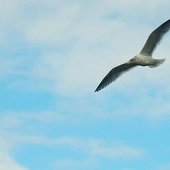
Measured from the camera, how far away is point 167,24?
32875 mm

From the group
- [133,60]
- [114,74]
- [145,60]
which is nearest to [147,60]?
[145,60]

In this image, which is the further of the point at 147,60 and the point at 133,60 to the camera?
the point at 133,60

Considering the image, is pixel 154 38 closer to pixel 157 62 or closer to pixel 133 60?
pixel 133 60

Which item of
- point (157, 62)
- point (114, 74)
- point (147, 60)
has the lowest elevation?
point (157, 62)

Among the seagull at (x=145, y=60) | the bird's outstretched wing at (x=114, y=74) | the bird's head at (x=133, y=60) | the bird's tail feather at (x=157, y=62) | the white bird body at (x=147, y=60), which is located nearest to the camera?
the bird's tail feather at (x=157, y=62)

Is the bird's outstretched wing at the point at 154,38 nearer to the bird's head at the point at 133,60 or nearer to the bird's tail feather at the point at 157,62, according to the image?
the bird's head at the point at 133,60

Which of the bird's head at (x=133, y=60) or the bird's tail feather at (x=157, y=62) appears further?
the bird's head at (x=133, y=60)

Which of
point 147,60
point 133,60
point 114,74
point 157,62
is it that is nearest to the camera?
point 157,62

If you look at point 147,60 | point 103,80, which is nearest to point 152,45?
point 147,60

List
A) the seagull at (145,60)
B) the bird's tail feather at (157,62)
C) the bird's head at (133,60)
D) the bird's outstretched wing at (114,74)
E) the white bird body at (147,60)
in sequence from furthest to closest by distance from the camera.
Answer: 1. the bird's outstretched wing at (114,74)
2. the bird's head at (133,60)
3. the seagull at (145,60)
4. the white bird body at (147,60)
5. the bird's tail feather at (157,62)

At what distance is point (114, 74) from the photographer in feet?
117

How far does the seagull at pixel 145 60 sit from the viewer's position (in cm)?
3300

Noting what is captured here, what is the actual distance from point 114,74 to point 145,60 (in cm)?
242

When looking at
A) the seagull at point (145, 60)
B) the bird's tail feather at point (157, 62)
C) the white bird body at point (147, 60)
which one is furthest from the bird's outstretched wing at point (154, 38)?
the bird's tail feather at point (157, 62)
